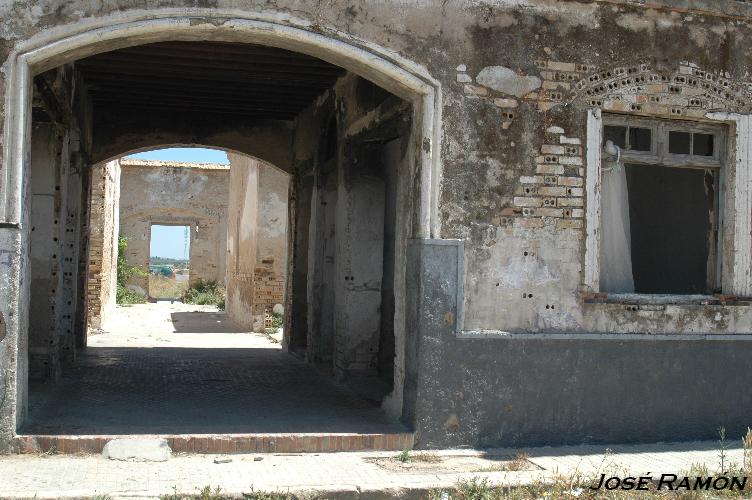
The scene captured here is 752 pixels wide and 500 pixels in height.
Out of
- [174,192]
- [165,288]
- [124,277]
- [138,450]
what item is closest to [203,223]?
[174,192]

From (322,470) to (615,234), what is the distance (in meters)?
3.33

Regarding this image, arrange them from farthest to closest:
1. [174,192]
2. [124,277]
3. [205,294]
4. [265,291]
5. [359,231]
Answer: [205,294] → [124,277] → [174,192] → [265,291] → [359,231]

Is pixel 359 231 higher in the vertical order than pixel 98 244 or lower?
higher

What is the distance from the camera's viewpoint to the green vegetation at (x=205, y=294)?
86.0 ft

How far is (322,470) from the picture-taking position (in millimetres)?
5812

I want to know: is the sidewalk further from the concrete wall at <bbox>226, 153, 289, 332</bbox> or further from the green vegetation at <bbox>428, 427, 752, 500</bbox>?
the concrete wall at <bbox>226, 153, 289, 332</bbox>

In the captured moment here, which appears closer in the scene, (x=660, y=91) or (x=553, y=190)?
(x=553, y=190)

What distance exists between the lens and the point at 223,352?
38.5 feet

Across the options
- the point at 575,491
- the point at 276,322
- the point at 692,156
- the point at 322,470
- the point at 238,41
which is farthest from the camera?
the point at 276,322

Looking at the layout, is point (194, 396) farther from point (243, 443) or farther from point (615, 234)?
point (615, 234)

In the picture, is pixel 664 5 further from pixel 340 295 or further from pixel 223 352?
pixel 223 352

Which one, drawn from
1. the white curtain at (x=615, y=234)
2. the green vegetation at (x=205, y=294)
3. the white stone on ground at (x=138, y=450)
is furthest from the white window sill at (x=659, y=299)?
the green vegetation at (x=205, y=294)

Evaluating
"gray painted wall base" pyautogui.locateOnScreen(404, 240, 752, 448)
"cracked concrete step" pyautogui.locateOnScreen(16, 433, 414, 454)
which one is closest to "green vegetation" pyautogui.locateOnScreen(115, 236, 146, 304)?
"cracked concrete step" pyautogui.locateOnScreen(16, 433, 414, 454)

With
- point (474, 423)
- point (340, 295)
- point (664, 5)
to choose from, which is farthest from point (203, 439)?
point (664, 5)
